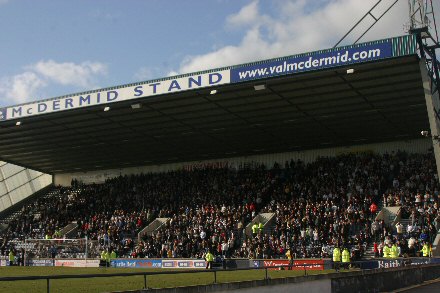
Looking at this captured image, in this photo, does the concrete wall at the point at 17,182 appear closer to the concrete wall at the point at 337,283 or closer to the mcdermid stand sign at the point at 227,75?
the mcdermid stand sign at the point at 227,75

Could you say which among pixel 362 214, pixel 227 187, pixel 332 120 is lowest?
pixel 362 214

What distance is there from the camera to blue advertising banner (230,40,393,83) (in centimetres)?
2658

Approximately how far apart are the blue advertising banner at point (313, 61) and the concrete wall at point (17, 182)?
1346 inches

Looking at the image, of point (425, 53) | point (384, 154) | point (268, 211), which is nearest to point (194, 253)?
point (268, 211)

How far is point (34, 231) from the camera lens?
50281mm

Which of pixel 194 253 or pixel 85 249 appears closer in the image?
pixel 194 253

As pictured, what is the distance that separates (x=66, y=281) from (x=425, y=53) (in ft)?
63.3

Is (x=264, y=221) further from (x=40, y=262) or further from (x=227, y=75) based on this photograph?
(x=40, y=262)

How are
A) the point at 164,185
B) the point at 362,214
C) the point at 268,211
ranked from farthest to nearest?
the point at 164,185 < the point at 268,211 < the point at 362,214

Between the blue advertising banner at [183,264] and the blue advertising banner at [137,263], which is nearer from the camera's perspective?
the blue advertising banner at [183,264]

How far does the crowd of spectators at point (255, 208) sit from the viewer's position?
33.4 m

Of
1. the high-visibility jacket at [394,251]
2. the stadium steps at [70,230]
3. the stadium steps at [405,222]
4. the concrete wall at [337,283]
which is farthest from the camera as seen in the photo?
the stadium steps at [70,230]

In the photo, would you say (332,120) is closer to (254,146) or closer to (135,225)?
(254,146)

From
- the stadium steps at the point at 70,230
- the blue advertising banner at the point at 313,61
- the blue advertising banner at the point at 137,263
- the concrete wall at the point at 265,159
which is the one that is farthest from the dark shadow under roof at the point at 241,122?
the blue advertising banner at the point at 137,263
